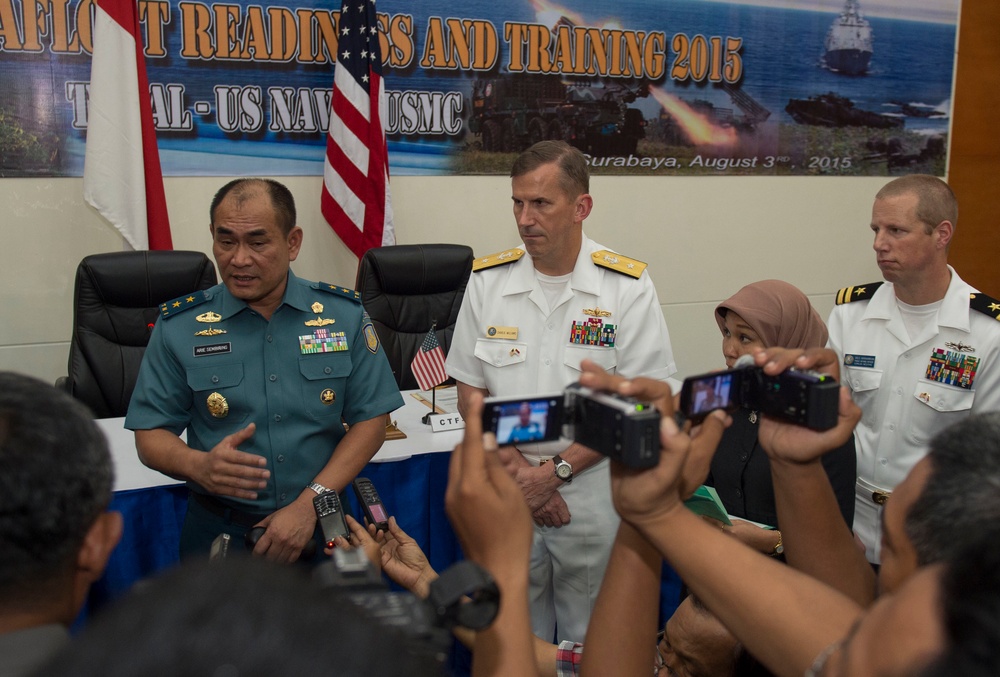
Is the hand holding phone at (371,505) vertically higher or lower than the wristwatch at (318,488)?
higher

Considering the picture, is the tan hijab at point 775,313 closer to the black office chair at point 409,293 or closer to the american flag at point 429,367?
the american flag at point 429,367

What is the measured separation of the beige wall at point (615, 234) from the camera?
12.3ft

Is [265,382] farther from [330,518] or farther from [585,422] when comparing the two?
[585,422]

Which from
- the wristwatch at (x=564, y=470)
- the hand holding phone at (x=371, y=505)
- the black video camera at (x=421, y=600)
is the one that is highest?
the black video camera at (x=421, y=600)

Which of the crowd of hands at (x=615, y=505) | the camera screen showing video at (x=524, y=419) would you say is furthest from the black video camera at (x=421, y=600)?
the camera screen showing video at (x=524, y=419)

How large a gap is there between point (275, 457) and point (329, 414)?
0.17 metres

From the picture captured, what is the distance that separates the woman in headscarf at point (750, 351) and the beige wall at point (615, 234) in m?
2.30

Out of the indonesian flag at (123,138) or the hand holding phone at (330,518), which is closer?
the hand holding phone at (330,518)

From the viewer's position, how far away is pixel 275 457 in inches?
82.6

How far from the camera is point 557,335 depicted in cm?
252


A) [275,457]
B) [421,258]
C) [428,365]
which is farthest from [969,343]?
[421,258]

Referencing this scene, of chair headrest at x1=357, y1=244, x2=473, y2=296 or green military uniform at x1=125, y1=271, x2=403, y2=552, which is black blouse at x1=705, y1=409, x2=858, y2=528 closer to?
green military uniform at x1=125, y1=271, x2=403, y2=552

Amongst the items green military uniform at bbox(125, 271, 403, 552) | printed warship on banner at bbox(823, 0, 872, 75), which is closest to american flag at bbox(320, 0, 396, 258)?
green military uniform at bbox(125, 271, 403, 552)

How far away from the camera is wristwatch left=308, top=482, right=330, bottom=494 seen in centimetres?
199
